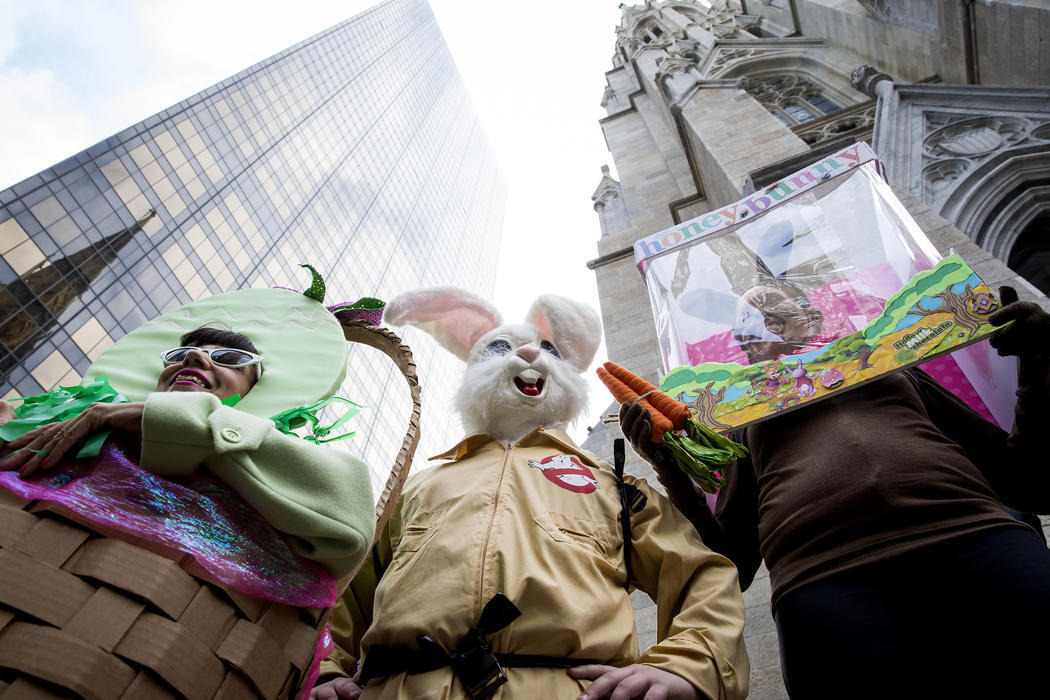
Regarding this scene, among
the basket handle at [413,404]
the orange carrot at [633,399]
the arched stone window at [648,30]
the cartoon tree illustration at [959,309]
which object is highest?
the basket handle at [413,404]

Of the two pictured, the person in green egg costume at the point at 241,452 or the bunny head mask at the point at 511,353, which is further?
the bunny head mask at the point at 511,353

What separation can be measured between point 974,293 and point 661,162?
13.7m

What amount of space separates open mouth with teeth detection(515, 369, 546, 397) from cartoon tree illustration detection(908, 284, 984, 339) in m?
1.74

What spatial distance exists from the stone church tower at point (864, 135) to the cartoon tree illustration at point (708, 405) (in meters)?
1.91

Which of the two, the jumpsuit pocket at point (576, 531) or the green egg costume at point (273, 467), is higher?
the green egg costume at point (273, 467)

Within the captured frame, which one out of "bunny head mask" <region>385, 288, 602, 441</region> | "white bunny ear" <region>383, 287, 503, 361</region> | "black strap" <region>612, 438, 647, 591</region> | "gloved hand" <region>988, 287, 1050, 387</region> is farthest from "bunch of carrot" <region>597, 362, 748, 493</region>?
"white bunny ear" <region>383, 287, 503, 361</region>

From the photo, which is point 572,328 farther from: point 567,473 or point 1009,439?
point 1009,439

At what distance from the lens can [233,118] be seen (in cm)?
3262

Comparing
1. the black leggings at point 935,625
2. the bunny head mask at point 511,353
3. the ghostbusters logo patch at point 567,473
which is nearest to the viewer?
the black leggings at point 935,625

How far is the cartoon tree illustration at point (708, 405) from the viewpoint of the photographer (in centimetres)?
217

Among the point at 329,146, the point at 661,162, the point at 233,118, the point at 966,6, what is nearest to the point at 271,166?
the point at 233,118

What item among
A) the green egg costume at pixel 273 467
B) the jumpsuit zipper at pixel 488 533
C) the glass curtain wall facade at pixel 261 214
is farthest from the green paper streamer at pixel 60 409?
the jumpsuit zipper at pixel 488 533

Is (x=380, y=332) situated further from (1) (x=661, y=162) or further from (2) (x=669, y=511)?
(1) (x=661, y=162)

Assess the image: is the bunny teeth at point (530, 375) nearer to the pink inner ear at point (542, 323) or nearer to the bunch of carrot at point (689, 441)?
the pink inner ear at point (542, 323)
